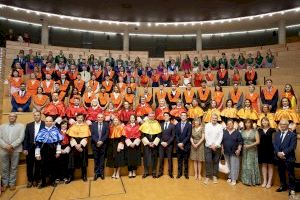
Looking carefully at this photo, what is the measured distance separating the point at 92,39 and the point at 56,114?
39.1ft

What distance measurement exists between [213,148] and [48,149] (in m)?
3.19

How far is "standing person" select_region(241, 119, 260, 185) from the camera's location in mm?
4961

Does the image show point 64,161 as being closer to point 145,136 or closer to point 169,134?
point 145,136

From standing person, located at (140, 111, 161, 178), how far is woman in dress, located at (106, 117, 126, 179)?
0.47 metres

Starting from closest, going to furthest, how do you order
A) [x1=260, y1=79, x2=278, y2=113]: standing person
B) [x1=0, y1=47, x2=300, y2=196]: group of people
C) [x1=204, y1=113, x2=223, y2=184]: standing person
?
[x1=0, y1=47, x2=300, y2=196]: group of people → [x1=204, y1=113, x2=223, y2=184]: standing person → [x1=260, y1=79, x2=278, y2=113]: standing person

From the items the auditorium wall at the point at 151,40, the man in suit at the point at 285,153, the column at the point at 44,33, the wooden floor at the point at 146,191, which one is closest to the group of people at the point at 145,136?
the man in suit at the point at 285,153

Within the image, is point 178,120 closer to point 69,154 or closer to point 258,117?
point 258,117

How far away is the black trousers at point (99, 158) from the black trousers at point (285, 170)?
11.2 feet

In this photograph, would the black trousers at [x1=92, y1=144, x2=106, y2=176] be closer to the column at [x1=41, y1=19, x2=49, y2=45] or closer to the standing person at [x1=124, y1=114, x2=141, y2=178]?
the standing person at [x1=124, y1=114, x2=141, y2=178]

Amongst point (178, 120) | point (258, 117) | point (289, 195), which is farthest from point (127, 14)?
point (289, 195)

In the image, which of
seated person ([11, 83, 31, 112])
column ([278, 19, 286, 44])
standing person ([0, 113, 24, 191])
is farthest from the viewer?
column ([278, 19, 286, 44])

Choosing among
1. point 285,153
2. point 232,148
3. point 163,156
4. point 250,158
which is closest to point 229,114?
point 232,148

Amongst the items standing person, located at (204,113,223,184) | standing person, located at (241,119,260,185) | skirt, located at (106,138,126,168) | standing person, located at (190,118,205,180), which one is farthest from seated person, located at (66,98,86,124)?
standing person, located at (241,119,260,185)

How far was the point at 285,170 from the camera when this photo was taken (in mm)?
4660
